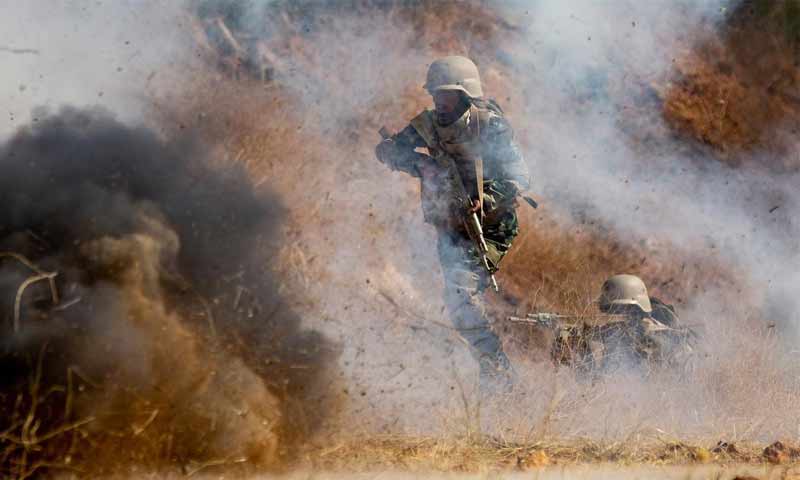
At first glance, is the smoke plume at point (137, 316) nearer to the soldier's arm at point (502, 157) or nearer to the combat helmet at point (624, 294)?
the soldier's arm at point (502, 157)

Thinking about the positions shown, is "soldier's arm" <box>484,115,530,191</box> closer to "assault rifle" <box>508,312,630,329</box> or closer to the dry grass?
"assault rifle" <box>508,312,630,329</box>

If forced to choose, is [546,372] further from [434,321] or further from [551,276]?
[551,276]

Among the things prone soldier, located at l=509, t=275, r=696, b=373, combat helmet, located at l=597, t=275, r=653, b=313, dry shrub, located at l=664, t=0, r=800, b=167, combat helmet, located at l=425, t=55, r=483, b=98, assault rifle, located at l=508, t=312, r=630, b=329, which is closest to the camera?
combat helmet, located at l=425, t=55, r=483, b=98

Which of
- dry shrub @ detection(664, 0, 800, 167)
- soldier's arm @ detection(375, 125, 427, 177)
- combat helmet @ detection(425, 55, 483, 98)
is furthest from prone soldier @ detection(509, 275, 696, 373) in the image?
dry shrub @ detection(664, 0, 800, 167)

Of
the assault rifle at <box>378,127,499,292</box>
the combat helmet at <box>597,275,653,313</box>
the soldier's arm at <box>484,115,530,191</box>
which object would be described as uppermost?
the soldier's arm at <box>484,115,530,191</box>

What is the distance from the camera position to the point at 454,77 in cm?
698

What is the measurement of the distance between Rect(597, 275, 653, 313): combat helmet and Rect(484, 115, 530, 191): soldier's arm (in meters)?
1.73

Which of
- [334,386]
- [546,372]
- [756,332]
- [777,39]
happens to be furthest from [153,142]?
[777,39]

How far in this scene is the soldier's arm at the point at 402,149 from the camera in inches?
284

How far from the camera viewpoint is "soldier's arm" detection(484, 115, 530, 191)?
7141mm

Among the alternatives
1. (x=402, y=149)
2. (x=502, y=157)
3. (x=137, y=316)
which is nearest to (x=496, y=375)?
(x=502, y=157)

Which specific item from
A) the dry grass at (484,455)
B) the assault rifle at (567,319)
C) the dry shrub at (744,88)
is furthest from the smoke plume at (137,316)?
the dry shrub at (744,88)

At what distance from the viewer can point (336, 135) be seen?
858 centimetres

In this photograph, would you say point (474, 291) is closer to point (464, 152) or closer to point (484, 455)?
point (464, 152)
